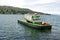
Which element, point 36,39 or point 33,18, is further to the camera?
point 33,18

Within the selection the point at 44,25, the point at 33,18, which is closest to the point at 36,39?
the point at 44,25

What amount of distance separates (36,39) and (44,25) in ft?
56.4

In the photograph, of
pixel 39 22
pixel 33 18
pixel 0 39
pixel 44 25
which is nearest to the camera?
pixel 0 39

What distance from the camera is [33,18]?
7269cm

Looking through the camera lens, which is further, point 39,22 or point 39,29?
point 39,22

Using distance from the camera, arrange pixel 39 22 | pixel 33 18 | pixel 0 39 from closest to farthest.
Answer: pixel 0 39 < pixel 39 22 < pixel 33 18

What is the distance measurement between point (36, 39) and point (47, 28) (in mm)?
17415

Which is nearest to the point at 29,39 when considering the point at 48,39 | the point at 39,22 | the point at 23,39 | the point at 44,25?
the point at 23,39

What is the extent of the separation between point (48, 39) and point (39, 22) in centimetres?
2154

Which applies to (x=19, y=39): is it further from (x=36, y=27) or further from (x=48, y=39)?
(x=36, y=27)

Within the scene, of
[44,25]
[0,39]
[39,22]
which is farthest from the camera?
[39,22]

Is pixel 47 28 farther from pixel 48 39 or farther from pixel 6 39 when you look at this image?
pixel 6 39

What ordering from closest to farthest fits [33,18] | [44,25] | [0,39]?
[0,39], [44,25], [33,18]

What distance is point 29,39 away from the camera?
43.6 metres
